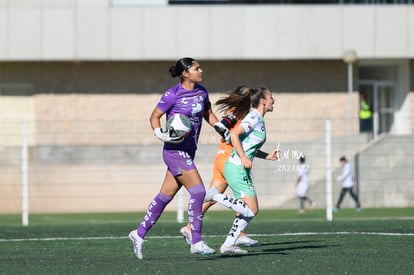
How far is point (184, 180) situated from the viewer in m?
12.6

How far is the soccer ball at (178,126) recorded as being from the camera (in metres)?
12.3

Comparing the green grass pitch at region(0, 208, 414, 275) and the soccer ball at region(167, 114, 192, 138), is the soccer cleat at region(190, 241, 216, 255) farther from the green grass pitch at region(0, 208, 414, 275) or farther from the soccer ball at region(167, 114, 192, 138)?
the soccer ball at region(167, 114, 192, 138)

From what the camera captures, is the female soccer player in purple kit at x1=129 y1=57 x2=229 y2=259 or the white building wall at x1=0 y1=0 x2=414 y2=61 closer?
the female soccer player in purple kit at x1=129 y1=57 x2=229 y2=259

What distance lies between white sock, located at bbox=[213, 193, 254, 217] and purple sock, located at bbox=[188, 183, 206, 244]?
0.26m

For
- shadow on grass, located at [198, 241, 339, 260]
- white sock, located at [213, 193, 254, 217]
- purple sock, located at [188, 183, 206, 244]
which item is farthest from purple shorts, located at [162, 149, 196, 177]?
shadow on grass, located at [198, 241, 339, 260]

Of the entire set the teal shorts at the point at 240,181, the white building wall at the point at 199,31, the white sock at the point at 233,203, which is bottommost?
the white sock at the point at 233,203

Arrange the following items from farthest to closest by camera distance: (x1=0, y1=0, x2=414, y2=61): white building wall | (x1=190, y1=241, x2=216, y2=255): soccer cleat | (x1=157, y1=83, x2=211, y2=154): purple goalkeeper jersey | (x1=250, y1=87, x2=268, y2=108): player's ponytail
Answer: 1. (x1=0, y1=0, x2=414, y2=61): white building wall
2. (x1=250, y1=87, x2=268, y2=108): player's ponytail
3. (x1=157, y1=83, x2=211, y2=154): purple goalkeeper jersey
4. (x1=190, y1=241, x2=216, y2=255): soccer cleat

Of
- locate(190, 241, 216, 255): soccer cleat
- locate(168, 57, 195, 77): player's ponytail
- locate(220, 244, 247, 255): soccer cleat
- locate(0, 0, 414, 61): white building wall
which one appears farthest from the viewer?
locate(0, 0, 414, 61): white building wall

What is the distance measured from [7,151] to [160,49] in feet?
22.3

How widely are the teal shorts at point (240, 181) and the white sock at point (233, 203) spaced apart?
0.90ft

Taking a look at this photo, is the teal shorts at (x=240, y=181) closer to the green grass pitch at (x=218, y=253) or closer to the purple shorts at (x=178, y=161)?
the green grass pitch at (x=218, y=253)

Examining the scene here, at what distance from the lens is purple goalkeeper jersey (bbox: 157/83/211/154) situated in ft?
41.4

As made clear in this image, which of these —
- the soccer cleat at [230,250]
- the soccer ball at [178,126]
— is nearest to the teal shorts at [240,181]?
the soccer cleat at [230,250]

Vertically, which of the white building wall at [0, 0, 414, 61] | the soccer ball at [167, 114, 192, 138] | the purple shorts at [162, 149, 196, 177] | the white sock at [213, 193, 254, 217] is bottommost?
the white sock at [213, 193, 254, 217]
